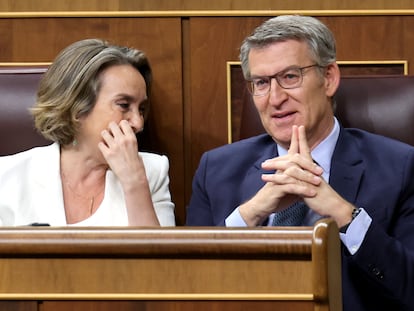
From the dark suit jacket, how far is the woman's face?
135mm

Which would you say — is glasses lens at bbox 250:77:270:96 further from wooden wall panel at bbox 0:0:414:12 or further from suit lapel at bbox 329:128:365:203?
wooden wall panel at bbox 0:0:414:12

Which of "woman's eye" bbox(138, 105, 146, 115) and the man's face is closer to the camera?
the man's face

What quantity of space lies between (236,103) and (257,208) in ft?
1.22

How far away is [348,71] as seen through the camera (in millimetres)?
1361

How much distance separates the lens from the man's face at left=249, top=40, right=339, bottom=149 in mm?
1110

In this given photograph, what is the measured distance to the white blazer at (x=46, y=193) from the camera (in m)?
1.21

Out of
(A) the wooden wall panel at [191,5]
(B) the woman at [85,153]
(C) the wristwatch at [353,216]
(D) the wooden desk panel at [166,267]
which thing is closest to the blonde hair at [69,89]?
(B) the woman at [85,153]

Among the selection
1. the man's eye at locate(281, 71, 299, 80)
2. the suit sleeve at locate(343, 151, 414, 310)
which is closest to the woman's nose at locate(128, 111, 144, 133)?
the man's eye at locate(281, 71, 299, 80)

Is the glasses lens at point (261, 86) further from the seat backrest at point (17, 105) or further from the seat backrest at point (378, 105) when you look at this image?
the seat backrest at point (17, 105)

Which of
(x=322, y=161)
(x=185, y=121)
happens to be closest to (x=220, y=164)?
(x=322, y=161)

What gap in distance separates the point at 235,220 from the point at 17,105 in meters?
0.38

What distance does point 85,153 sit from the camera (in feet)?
4.10

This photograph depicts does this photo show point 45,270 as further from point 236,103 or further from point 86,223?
point 236,103

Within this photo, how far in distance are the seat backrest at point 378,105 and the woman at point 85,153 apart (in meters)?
0.27
